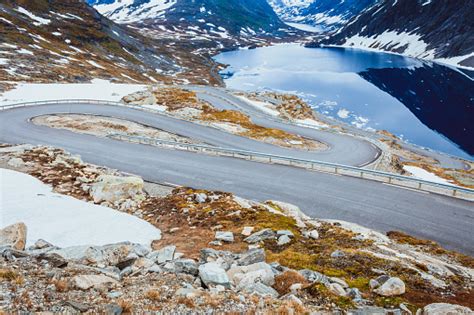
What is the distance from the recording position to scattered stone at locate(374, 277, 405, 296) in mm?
8336

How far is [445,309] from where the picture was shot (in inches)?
280

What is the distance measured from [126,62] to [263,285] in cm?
12228

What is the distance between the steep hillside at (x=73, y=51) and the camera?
78.6m

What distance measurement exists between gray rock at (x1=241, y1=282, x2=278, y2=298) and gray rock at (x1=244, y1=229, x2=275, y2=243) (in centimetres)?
435

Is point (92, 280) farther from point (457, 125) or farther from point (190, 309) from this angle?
point (457, 125)

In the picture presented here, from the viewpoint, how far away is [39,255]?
368 inches

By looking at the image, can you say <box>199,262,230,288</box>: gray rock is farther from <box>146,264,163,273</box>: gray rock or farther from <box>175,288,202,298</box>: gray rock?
<box>146,264,163,273</box>: gray rock

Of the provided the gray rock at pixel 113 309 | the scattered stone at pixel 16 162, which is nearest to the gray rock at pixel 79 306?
the gray rock at pixel 113 309

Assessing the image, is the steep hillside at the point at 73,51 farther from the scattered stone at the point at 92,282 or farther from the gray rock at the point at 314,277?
the gray rock at the point at 314,277

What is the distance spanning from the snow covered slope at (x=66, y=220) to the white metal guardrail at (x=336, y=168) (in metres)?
12.9

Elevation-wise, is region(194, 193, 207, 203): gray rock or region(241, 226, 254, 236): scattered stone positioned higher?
region(194, 193, 207, 203): gray rock

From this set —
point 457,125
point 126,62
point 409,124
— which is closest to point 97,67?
point 126,62

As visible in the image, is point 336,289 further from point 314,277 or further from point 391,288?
point 391,288

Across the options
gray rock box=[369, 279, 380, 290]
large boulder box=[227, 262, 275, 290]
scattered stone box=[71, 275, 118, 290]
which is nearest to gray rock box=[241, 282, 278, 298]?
large boulder box=[227, 262, 275, 290]
